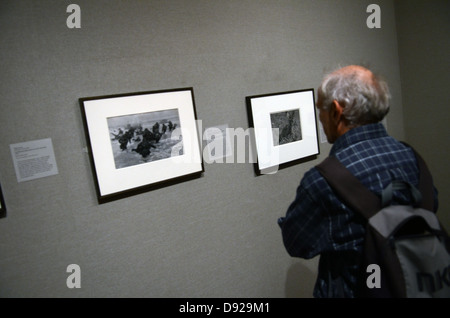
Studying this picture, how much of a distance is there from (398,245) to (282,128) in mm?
1271

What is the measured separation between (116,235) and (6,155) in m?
0.62

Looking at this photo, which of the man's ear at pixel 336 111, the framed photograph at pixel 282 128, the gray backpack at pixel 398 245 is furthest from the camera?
the framed photograph at pixel 282 128

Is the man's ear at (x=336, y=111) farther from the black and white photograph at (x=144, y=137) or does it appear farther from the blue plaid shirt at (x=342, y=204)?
the black and white photograph at (x=144, y=137)

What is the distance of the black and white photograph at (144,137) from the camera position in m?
1.55

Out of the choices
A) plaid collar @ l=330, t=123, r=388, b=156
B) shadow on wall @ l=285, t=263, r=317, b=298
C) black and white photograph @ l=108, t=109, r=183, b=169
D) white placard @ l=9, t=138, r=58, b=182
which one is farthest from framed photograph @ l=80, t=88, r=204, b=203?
shadow on wall @ l=285, t=263, r=317, b=298

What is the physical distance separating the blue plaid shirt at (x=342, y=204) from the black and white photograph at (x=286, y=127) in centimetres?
90

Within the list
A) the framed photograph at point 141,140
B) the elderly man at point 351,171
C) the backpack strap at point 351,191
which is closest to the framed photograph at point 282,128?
the framed photograph at point 141,140

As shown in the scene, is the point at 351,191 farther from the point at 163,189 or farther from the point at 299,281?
the point at 299,281

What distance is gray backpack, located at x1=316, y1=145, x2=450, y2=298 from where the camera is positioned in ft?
3.44

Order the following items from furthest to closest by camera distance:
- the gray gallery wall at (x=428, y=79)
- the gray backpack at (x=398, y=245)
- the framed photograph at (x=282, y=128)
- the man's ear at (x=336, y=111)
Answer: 1. the gray gallery wall at (x=428, y=79)
2. the framed photograph at (x=282, y=128)
3. the man's ear at (x=336, y=111)
4. the gray backpack at (x=398, y=245)

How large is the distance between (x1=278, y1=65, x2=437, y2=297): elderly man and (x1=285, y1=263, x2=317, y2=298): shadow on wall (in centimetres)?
103

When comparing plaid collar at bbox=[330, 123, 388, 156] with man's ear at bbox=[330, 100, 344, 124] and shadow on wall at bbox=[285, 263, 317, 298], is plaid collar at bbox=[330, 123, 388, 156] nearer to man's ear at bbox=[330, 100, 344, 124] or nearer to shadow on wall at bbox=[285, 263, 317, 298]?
man's ear at bbox=[330, 100, 344, 124]
